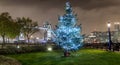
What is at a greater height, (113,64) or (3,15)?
(3,15)

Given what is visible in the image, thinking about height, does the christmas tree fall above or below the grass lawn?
above

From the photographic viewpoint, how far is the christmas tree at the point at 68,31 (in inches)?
1729

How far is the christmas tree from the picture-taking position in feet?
144

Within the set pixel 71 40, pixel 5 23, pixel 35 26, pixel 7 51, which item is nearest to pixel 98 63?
pixel 71 40

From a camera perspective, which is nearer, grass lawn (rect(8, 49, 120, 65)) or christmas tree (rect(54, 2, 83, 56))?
grass lawn (rect(8, 49, 120, 65))

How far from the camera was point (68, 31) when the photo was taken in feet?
144

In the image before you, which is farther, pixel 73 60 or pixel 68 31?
pixel 68 31

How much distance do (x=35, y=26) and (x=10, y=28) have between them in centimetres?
3302

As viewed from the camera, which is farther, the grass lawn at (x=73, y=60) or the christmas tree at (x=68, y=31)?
the christmas tree at (x=68, y=31)

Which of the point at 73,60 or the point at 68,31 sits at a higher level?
the point at 68,31

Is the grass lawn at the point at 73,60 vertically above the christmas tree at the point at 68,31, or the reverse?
the christmas tree at the point at 68,31

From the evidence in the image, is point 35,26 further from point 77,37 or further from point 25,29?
point 77,37

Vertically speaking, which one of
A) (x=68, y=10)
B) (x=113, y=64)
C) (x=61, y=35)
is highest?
(x=68, y=10)

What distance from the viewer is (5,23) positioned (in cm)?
9888
